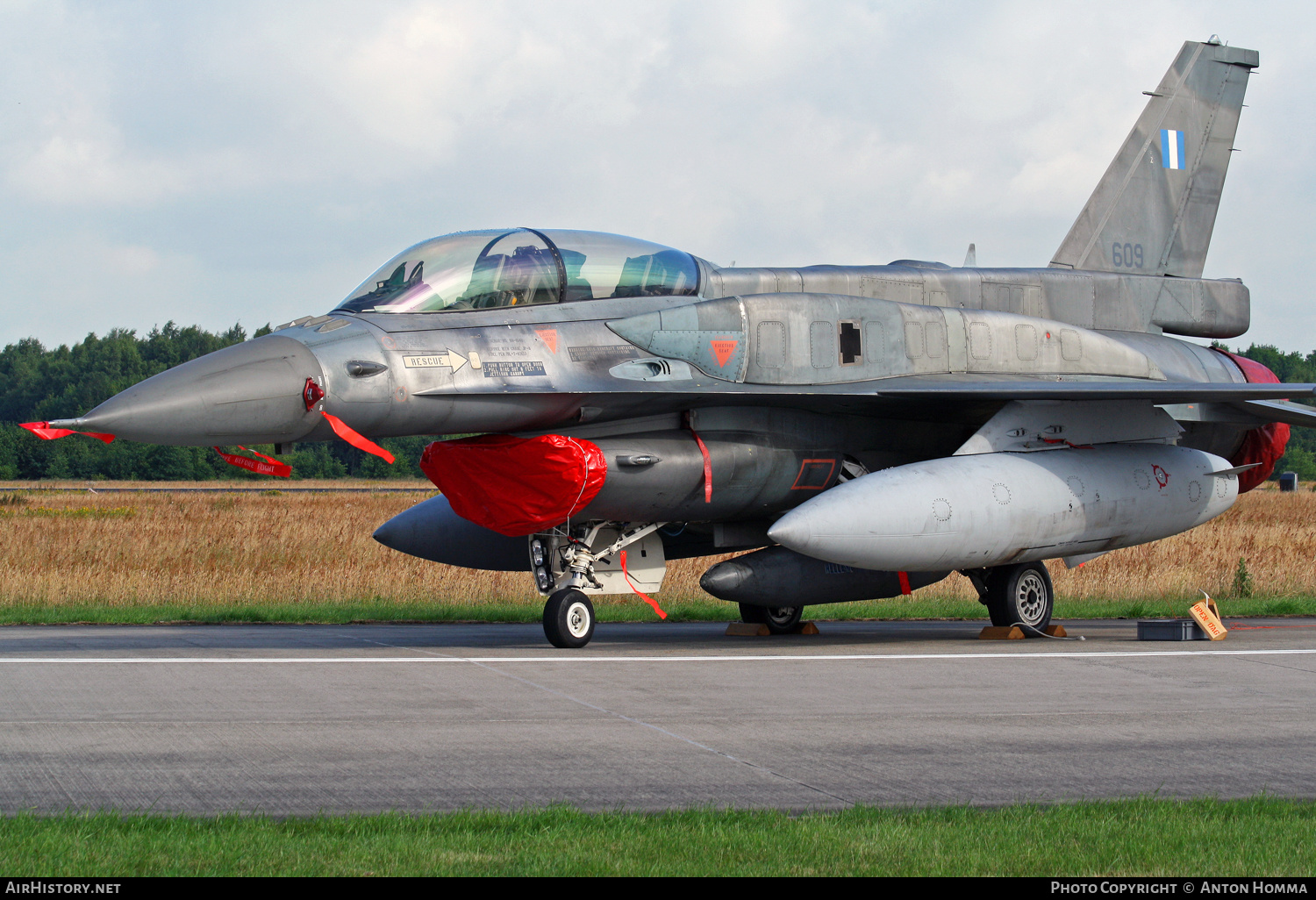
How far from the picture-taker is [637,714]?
842 cm

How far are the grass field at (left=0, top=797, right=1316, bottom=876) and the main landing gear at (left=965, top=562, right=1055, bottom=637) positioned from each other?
27.4ft

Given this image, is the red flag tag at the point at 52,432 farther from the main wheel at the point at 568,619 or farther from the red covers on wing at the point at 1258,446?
the red covers on wing at the point at 1258,446

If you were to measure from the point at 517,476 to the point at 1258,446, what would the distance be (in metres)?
9.72

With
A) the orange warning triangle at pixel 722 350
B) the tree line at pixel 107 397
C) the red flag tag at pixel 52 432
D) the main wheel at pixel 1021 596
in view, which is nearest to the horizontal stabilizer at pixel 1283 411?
the main wheel at pixel 1021 596

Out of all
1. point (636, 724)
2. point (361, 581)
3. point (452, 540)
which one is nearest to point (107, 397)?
point (361, 581)

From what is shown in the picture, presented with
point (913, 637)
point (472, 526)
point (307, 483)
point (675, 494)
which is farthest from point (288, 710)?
point (307, 483)

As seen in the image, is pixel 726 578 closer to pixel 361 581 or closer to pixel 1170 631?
pixel 1170 631

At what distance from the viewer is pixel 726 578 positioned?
1283 centimetres

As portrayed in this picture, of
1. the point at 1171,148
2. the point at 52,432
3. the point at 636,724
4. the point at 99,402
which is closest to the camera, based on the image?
the point at 636,724

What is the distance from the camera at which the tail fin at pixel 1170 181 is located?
16.7m

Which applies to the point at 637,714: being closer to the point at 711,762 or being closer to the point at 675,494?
the point at 711,762

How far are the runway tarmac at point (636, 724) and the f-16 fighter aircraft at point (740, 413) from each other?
45.5 inches

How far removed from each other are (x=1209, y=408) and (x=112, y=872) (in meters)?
13.7

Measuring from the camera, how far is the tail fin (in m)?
16.7
